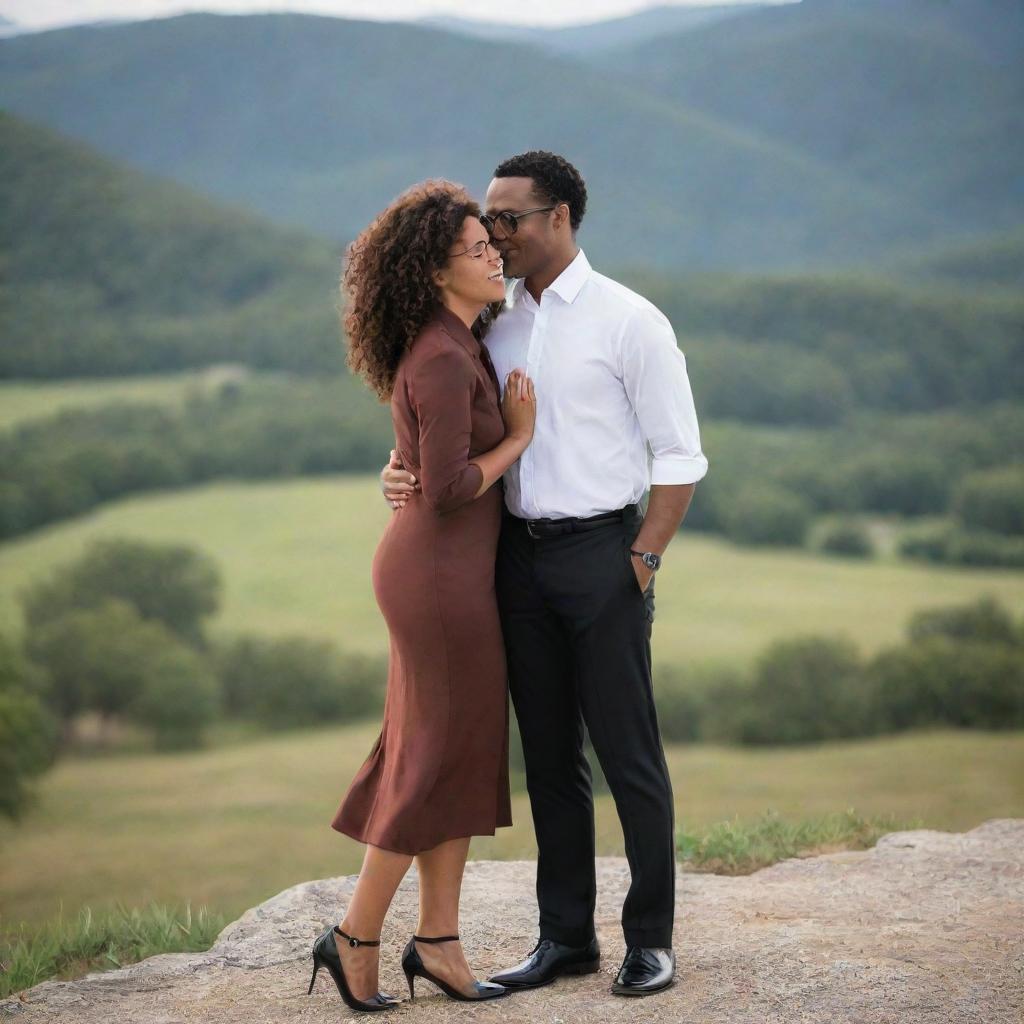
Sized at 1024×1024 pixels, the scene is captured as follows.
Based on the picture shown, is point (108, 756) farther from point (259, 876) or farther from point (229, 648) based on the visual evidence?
point (259, 876)

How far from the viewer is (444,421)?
2.98 metres

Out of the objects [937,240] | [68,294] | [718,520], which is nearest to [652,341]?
[718,520]

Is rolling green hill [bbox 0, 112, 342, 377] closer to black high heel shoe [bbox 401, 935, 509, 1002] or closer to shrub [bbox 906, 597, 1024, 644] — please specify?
shrub [bbox 906, 597, 1024, 644]

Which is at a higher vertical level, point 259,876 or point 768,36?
point 768,36

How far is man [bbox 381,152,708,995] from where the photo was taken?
10.4ft

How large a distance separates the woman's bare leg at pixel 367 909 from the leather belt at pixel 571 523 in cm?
91

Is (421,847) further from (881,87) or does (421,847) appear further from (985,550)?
(881,87)

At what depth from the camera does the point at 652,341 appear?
3137mm

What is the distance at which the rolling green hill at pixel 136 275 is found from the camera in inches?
1869

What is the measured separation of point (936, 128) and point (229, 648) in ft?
134

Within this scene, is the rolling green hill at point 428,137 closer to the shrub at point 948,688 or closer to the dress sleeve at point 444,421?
the shrub at point 948,688

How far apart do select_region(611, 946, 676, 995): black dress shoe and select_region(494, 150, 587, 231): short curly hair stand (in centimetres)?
201

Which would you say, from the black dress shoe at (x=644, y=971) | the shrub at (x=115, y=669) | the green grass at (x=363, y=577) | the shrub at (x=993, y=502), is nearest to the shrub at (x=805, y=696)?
the green grass at (x=363, y=577)

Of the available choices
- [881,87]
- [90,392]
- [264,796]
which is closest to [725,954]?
[264,796]
